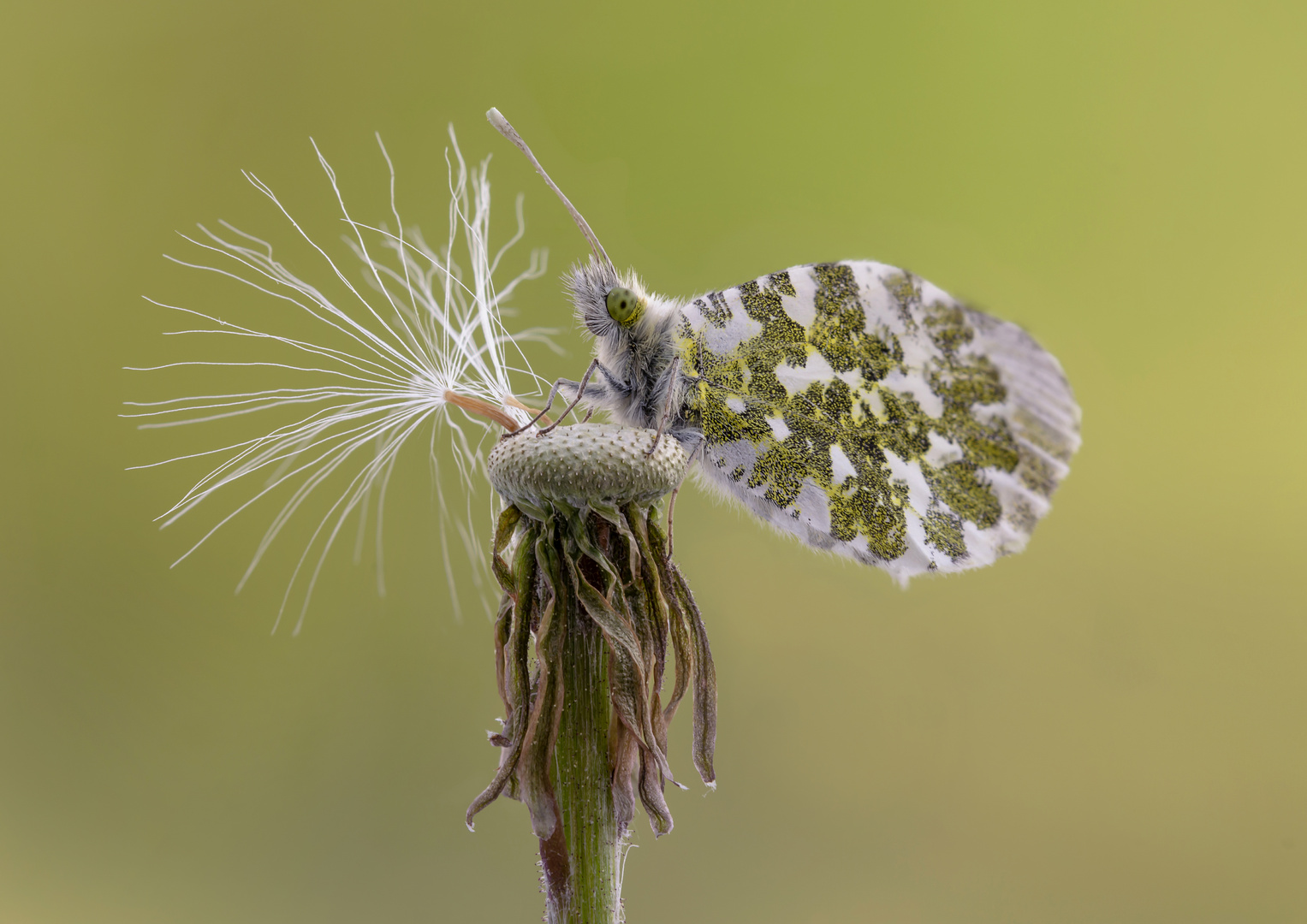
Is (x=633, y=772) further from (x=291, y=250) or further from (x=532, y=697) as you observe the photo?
(x=291, y=250)

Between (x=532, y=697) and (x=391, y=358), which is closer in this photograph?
(x=532, y=697)

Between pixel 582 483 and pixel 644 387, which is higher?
pixel 644 387

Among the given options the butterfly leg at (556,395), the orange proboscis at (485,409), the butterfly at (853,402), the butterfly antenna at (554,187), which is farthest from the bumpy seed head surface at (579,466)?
the butterfly antenna at (554,187)

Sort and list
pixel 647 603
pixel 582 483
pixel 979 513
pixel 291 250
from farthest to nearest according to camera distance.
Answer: pixel 291 250 < pixel 979 513 < pixel 647 603 < pixel 582 483

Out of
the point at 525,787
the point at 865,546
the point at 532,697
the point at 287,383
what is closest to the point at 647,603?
the point at 532,697

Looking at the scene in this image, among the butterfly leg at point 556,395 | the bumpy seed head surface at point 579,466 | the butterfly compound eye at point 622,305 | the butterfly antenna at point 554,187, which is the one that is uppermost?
the butterfly antenna at point 554,187

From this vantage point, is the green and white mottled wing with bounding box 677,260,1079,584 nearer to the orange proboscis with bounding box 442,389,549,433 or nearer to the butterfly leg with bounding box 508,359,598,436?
the butterfly leg with bounding box 508,359,598,436

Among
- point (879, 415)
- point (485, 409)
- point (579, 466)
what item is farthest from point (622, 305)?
point (879, 415)

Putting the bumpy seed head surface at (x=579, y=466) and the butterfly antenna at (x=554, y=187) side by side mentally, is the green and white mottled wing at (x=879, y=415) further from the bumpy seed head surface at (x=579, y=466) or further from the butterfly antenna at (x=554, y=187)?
the bumpy seed head surface at (x=579, y=466)
